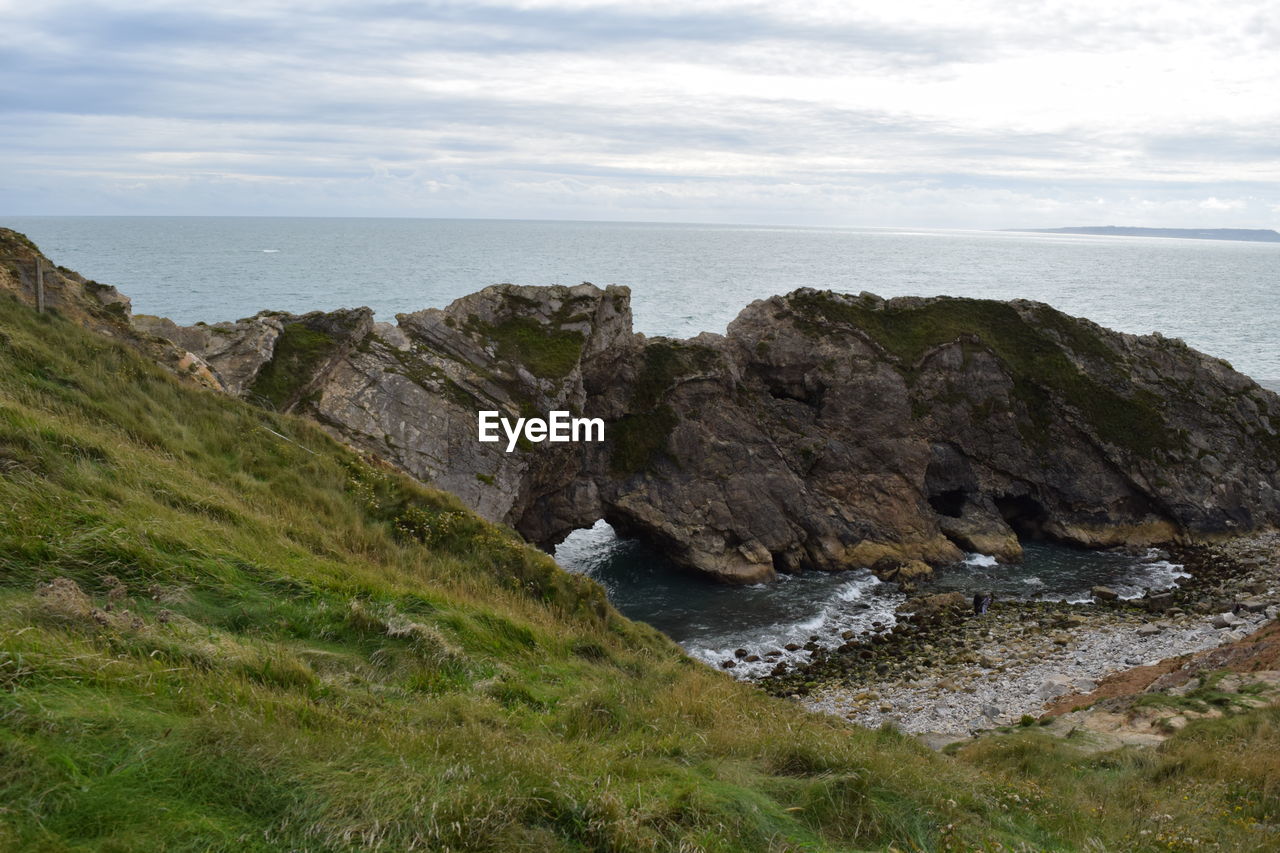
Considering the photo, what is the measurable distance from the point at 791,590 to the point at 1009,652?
10819 millimetres

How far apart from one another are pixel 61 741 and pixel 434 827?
298cm

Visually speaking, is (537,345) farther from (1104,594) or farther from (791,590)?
(1104,594)

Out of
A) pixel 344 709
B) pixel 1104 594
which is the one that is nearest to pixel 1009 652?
pixel 1104 594

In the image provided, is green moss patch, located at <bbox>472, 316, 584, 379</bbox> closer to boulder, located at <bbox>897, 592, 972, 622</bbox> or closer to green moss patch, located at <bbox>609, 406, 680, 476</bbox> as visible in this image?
green moss patch, located at <bbox>609, 406, 680, 476</bbox>

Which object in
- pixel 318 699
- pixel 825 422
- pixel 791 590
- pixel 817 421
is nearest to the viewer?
pixel 318 699

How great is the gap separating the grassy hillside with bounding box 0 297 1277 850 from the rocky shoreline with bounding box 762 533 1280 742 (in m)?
10.3

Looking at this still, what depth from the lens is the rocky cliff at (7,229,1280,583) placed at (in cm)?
3919

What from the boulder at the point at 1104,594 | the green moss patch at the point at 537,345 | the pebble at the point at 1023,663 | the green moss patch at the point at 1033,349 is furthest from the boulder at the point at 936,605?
the green moss patch at the point at 537,345

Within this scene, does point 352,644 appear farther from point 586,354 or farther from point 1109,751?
point 586,354

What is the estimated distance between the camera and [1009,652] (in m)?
33.2

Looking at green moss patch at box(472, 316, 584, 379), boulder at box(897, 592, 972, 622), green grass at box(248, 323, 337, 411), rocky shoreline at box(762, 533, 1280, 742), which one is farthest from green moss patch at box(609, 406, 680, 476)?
→ green grass at box(248, 323, 337, 411)

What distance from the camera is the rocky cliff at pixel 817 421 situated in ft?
129

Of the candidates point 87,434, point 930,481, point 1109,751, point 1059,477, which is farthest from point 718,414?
point 87,434

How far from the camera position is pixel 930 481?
4850 centimetres
